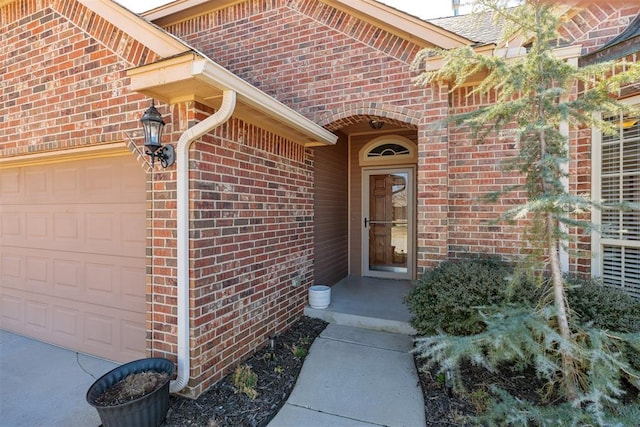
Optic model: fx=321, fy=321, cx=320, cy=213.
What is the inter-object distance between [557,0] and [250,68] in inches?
157

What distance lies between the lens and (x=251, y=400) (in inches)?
116

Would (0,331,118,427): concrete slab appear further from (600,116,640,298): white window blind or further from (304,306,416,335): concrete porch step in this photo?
(600,116,640,298): white window blind

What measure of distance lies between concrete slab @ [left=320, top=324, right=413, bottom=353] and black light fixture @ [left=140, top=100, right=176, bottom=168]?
2.81 meters

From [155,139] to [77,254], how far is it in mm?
2170

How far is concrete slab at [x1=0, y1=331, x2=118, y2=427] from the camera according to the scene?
9.26 ft

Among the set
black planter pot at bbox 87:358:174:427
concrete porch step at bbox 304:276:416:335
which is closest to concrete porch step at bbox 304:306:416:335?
concrete porch step at bbox 304:276:416:335

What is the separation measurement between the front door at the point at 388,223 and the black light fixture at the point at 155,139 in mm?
4590

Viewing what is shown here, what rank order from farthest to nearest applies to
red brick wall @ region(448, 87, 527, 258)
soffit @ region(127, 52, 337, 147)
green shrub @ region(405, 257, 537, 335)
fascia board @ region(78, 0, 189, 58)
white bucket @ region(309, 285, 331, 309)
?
1. white bucket @ region(309, 285, 331, 309)
2. red brick wall @ region(448, 87, 527, 258)
3. green shrub @ region(405, 257, 537, 335)
4. fascia board @ region(78, 0, 189, 58)
5. soffit @ region(127, 52, 337, 147)

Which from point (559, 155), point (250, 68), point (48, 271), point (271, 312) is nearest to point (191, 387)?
point (271, 312)

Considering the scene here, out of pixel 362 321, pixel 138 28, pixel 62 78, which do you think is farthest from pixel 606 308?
pixel 62 78

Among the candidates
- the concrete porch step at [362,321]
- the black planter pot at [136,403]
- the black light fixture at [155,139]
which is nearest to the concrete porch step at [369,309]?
the concrete porch step at [362,321]

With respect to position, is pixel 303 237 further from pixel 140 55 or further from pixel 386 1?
pixel 386 1

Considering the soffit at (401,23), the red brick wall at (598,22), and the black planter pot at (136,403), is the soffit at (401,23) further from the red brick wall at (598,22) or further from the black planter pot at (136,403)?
the black planter pot at (136,403)

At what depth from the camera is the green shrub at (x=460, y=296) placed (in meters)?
3.11
